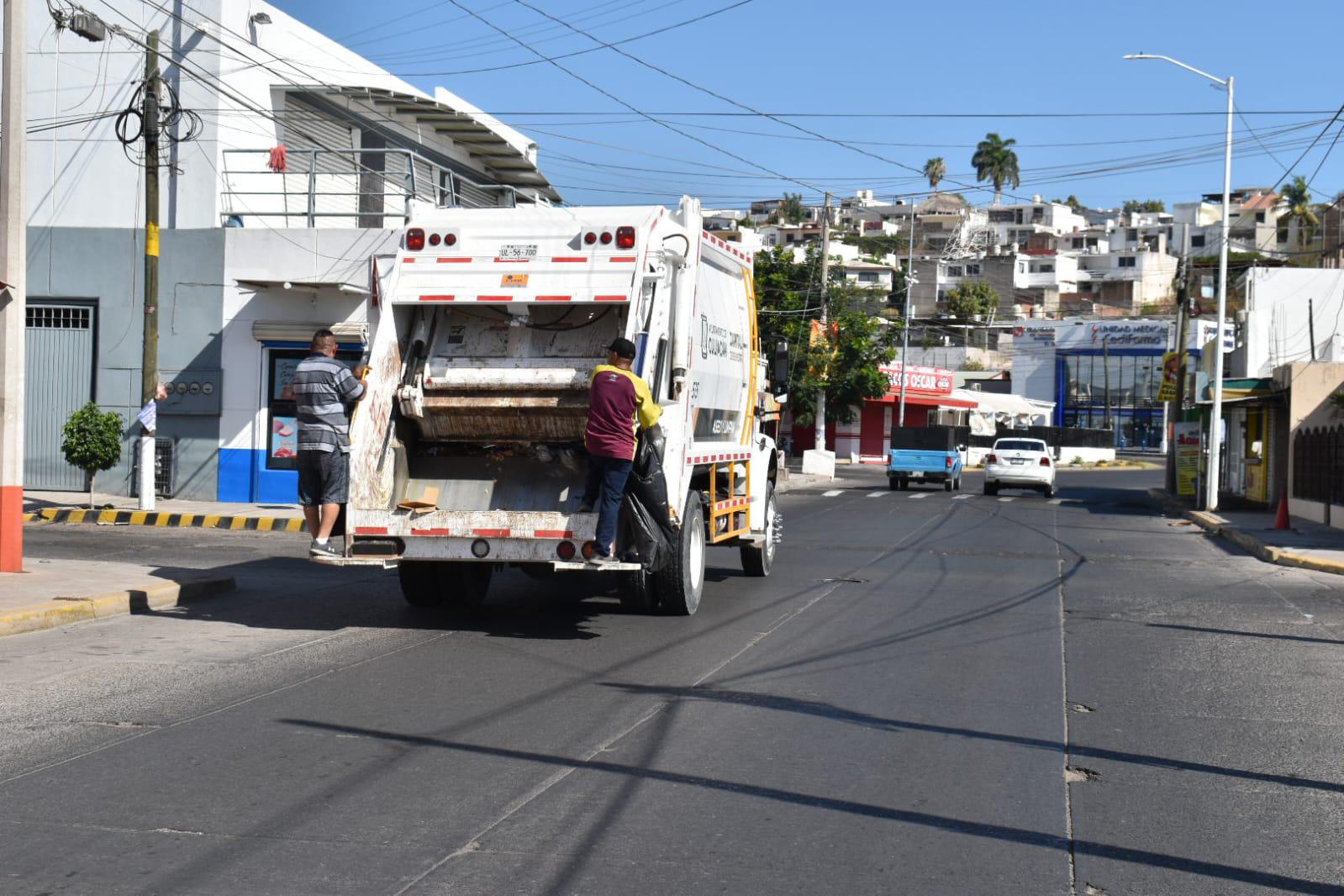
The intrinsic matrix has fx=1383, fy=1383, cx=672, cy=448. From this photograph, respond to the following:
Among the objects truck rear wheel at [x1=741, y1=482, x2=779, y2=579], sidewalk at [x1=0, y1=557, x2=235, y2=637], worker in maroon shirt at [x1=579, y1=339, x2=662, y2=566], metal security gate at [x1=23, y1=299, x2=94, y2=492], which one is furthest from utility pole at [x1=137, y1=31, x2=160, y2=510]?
worker in maroon shirt at [x1=579, y1=339, x2=662, y2=566]

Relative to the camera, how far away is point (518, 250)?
11.3 m

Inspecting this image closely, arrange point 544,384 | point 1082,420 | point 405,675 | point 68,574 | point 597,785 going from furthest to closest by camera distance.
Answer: point 1082,420
point 68,574
point 544,384
point 405,675
point 597,785

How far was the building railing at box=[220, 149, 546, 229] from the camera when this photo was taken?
901 inches

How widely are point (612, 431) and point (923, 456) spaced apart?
1334 inches

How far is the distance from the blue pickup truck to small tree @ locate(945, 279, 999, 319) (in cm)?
5925

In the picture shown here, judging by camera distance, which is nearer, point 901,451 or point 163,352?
point 163,352

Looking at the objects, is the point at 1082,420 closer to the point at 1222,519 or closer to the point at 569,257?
the point at 1222,519

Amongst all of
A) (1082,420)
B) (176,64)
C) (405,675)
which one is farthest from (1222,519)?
(1082,420)

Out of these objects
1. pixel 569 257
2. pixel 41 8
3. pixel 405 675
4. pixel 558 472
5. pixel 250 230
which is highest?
pixel 41 8

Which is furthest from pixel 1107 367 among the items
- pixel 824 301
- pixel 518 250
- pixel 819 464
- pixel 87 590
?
pixel 87 590

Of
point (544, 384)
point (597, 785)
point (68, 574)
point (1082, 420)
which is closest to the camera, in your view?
point (597, 785)

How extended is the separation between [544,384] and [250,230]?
13.9 meters

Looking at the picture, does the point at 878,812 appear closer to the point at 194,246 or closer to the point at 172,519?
the point at 172,519

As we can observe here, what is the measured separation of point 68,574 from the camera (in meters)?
12.8
